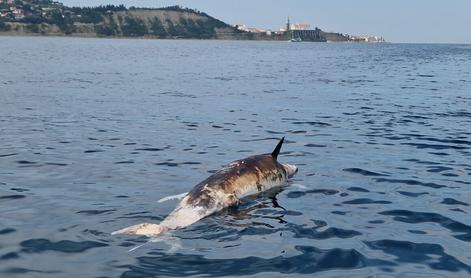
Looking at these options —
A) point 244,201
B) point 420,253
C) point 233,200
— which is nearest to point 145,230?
point 233,200

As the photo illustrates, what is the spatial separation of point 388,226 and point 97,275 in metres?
5.34

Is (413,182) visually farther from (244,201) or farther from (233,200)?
(233,200)

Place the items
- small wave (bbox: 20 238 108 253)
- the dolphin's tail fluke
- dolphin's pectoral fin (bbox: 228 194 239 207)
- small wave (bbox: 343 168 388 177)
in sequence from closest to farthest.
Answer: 1. small wave (bbox: 20 238 108 253)
2. the dolphin's tail fluke
3. dolphin's pectoral fin (bbox: 228 194 239 207)
4. small wave (bbox: 343 168 388 177)

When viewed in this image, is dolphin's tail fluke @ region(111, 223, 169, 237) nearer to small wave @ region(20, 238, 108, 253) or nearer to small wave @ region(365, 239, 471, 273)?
small wave @ region(20, 238, 108, 253)

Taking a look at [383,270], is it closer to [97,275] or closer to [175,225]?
[175,225]

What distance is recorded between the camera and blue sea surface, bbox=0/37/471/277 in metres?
8.48

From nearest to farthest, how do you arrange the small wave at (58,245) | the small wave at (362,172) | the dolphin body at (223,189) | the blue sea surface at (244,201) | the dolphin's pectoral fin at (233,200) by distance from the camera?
the blue sea surface at (244,201)
the small wave at (58,245)
the dolphin body at (223,189)
the dolphin's pectoral fin at (233,200)
the small wave at (362,172)

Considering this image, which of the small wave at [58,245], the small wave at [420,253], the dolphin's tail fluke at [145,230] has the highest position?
the dolphin's tail fluke at [145,230]

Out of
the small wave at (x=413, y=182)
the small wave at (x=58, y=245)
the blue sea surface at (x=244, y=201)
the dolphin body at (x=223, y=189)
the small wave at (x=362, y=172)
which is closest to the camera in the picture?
the blue sea surface at (x=244, y=201)

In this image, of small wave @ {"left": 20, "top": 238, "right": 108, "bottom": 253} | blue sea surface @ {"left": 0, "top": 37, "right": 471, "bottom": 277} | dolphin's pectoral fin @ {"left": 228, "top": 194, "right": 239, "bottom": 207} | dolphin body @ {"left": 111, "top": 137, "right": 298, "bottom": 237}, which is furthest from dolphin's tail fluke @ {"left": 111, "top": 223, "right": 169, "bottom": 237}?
dolphin's pectoral fin @ {"left": 228, "top": 194, "right": 239, "bottom": 207}

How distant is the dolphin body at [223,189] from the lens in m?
9.60

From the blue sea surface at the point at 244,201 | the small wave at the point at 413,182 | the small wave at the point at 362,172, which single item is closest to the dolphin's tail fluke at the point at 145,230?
the blue sea surface at the point at 244,201

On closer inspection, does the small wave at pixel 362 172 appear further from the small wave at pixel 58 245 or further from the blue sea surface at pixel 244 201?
the small wave at pixel 58 245

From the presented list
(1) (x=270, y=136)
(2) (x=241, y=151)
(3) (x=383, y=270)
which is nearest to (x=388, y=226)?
(3) (x=383, y=270)
